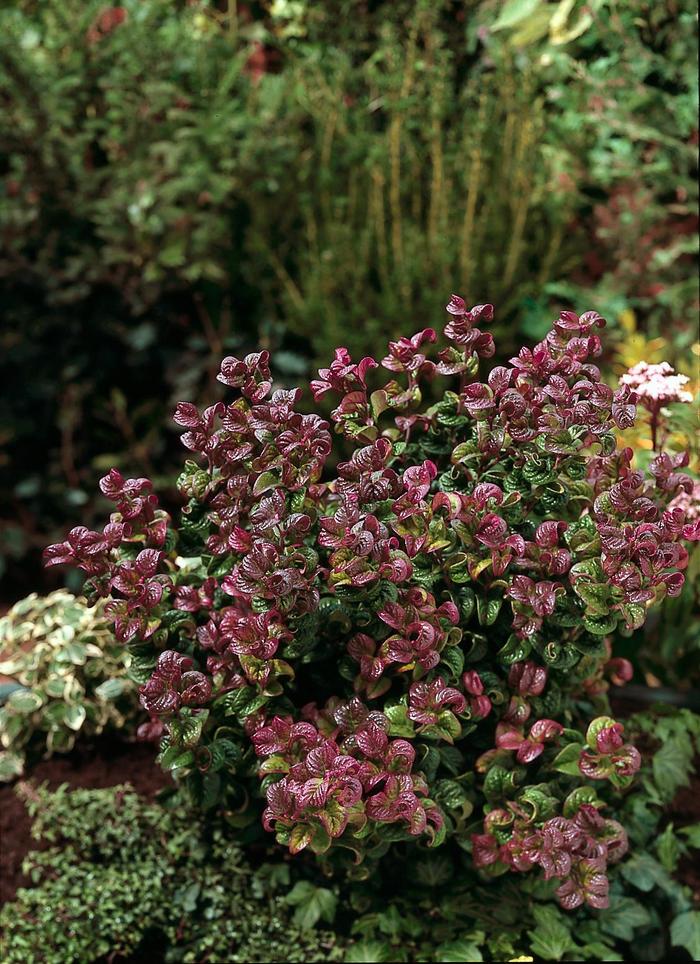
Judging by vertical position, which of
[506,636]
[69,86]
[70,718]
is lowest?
[70,718]

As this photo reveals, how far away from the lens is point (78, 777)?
7.83ft

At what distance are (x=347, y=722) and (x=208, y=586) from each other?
1.19ft

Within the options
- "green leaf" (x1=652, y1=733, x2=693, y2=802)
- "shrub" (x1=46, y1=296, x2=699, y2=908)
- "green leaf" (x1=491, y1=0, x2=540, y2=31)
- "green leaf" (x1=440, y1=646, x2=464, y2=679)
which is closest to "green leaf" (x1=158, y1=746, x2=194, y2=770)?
"shrub" (x1=46, y1=296, x2=699, y2=908)

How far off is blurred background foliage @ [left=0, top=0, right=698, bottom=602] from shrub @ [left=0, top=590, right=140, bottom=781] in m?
1.56

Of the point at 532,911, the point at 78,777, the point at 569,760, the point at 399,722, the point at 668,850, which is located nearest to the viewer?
the point at 399,722

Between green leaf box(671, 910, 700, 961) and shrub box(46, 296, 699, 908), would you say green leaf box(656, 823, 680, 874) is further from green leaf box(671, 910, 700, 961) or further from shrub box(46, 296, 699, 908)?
shrub box(46, 296, 699, 908)

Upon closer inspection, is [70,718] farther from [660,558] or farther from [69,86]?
[69,86]

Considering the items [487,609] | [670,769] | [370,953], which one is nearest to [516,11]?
[487,609]

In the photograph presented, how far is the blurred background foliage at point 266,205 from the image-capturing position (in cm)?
366

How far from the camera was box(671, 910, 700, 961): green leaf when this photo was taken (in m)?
1.95

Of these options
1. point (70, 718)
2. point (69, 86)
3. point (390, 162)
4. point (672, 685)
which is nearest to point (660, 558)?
point (672, 685)

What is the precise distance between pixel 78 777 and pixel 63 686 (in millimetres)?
232

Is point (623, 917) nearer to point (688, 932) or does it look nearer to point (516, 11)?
point (688, 932)

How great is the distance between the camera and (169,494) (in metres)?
4.23
